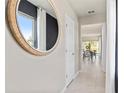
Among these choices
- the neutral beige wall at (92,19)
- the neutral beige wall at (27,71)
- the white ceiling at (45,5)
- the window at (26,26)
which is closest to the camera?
the neutral beige wall at (27,71)

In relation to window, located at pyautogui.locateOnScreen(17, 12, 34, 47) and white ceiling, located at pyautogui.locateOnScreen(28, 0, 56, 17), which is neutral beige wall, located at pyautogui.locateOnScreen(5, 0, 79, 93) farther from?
white ceiling, located at pyautogui.locateOnScreen(28, 0, 56, 17)

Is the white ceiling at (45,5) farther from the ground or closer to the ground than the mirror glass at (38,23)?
farther from the ground

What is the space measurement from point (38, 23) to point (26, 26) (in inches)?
13.5

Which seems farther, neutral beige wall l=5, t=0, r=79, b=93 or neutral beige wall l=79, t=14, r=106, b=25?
neutral beige wall l=79, t=14, r=106, b=25

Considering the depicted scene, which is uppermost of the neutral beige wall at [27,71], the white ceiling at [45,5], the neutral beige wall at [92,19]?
the neutral beige wall at [92,19]

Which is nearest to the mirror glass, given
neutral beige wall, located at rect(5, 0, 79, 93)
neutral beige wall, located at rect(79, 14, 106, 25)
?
neutral beige wall, located at rect(5, 0, 79, 93)

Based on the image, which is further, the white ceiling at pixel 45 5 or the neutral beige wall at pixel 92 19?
the neutral beige wall at pixel 92 19

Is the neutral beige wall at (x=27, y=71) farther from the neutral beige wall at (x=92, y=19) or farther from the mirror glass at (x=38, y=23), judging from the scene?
the neutral beige wall at (x=92, y=19)

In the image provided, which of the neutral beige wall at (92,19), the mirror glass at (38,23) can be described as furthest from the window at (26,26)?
the neutral beige wall at (92,19)

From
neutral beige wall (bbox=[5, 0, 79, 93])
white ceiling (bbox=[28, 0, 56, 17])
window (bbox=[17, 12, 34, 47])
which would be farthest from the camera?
white ceiling (bbox=[28, 0, 56, 17])

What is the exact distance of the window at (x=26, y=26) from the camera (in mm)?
1446

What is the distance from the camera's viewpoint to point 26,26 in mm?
1544

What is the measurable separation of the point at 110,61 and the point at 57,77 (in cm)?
120

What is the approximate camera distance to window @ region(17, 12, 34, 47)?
4.74ft
